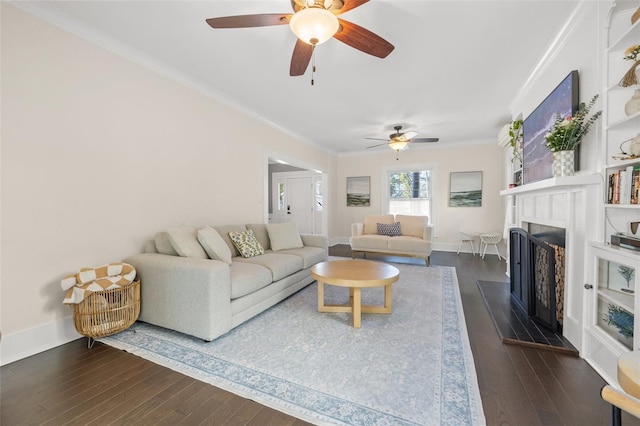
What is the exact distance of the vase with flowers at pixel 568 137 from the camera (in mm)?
1973

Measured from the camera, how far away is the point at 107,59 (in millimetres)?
2451

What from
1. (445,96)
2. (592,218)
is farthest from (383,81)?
(592,218)

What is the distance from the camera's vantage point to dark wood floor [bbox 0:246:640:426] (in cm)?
139

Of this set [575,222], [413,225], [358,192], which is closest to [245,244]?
[575,222]

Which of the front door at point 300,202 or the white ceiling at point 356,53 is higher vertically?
the white ceiling at point 356,53

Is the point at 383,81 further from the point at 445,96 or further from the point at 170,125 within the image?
the point at 170,125

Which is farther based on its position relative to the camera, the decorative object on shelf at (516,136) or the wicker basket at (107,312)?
the decorative object on shelf at (516,136)

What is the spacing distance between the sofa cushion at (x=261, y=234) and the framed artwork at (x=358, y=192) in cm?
381

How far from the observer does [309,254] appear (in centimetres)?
359

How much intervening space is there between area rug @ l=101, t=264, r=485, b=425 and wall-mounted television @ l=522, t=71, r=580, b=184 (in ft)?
5.56

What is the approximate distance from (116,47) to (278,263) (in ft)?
8.62

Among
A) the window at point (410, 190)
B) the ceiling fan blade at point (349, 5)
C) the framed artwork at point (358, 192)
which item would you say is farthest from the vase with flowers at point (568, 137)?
the framed artwork at point (358, 192)

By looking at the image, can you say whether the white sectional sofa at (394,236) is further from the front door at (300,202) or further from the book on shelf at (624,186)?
the book on shelf at (624,186)

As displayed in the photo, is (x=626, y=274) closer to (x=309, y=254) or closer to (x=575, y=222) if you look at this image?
(x=575, y=222)
